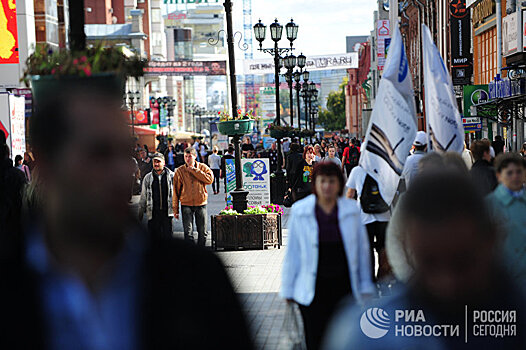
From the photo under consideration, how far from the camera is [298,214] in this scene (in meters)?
6.63

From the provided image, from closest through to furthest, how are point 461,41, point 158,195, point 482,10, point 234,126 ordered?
1. point 158,195
2. point 234,126
3. point 482,10
4. point 461,41

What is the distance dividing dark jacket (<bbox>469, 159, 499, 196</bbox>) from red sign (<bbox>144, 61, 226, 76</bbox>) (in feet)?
225

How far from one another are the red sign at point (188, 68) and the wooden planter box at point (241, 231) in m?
62.4

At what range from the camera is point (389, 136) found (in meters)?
9.48

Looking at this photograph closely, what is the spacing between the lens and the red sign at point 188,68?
78.2m

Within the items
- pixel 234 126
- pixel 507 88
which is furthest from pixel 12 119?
pixel 507 88

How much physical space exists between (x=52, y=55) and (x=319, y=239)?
174 inches

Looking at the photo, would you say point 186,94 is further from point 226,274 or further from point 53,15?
point 226,274

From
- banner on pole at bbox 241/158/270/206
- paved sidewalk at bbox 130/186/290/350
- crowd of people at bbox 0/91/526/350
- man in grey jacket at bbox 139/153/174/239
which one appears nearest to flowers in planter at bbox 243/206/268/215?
paved sidewalk at bbox 130/186/290/350

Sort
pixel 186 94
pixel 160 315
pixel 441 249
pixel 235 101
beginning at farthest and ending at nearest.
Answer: pixel 186 94, pixel 235 101, pixel 441 249, pixel 160 315

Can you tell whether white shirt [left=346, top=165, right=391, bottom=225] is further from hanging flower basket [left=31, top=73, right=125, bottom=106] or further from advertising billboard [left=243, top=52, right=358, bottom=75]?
advertising billboard [left=243, top=52, right=358, bottom=75]

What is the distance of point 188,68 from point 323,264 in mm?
73778

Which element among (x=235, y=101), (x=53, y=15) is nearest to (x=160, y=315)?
(x=235, y=101)

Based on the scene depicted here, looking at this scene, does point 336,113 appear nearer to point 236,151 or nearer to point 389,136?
point 236,151
